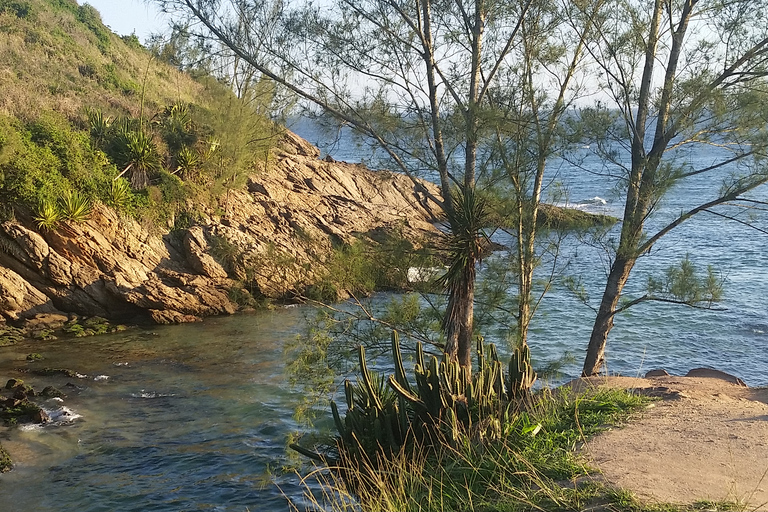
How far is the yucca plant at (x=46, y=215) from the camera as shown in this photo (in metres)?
20.3

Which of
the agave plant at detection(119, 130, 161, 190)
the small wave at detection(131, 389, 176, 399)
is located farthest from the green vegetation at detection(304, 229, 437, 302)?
the agave plant at detection(119, 130, 161, 190)

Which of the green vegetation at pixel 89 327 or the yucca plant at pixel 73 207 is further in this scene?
the yucca plant at pixel 73 207

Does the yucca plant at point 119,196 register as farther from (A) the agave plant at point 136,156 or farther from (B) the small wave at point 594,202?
(B) the small wave at point 594,202

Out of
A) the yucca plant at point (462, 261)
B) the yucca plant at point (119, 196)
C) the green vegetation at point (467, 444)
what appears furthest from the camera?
the yucca plant at point (119, 196)

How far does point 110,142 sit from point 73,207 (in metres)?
4.82

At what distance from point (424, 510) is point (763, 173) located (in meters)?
8.39

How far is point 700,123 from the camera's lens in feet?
38.8

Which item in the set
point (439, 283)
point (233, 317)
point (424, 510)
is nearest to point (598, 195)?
point (233, 317)

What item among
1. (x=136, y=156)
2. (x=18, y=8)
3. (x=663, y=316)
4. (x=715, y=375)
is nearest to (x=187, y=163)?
(x=136, y=156)

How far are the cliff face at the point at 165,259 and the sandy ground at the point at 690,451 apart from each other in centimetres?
808

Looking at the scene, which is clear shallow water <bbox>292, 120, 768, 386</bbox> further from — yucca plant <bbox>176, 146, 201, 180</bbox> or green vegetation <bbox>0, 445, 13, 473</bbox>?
yucca plant <bbox>176, 146, 201, 180</bbox>

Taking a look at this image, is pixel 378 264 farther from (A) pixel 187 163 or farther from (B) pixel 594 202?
(B) pixel 594 202

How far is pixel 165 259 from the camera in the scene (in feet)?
76.3

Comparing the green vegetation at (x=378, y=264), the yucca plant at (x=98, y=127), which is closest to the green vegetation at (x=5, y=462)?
the green vegetation at (x=378, y=264)
